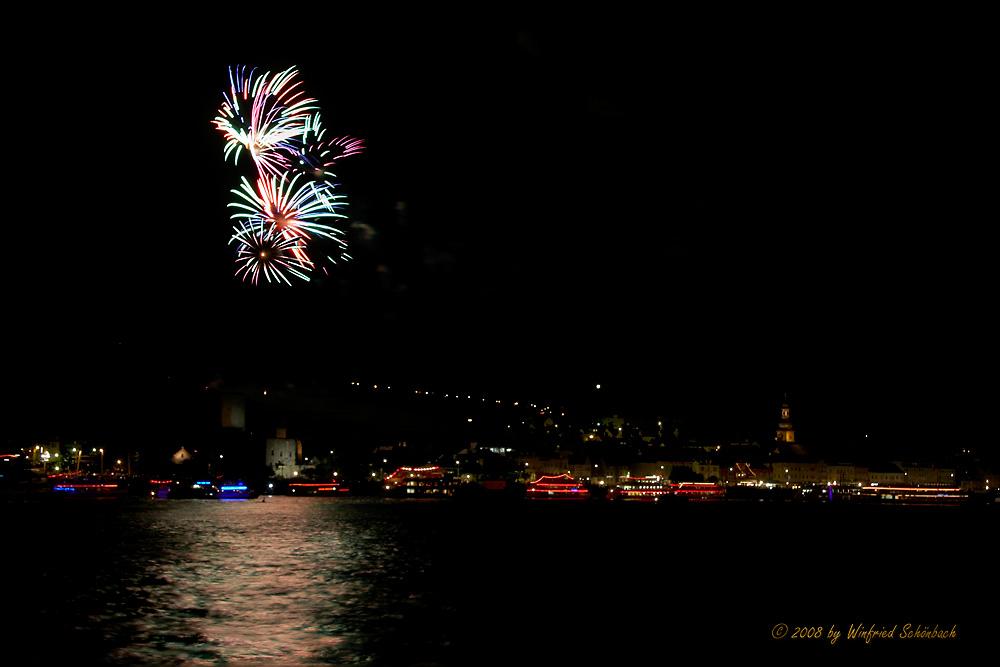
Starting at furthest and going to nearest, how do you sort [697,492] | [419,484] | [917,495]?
1. [917,495]
2. [419,484]
3. [697,492]

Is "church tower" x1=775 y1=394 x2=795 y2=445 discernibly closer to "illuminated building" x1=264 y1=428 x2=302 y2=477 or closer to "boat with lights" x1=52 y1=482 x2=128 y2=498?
"illuminated building" x1=264 y1=428 x2=302 y2=477

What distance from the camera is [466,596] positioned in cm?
1723

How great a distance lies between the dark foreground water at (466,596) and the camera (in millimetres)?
11664

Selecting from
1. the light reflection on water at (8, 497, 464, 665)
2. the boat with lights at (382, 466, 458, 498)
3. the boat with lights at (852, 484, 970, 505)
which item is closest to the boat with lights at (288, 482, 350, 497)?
the boat with lights at (382, 466, 458, 498)

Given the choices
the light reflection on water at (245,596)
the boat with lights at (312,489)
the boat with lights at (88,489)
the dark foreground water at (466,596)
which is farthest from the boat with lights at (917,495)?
the light reflection on water at (245,596)

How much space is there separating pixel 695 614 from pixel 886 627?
310 cm

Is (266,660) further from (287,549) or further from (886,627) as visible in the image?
(287,549)

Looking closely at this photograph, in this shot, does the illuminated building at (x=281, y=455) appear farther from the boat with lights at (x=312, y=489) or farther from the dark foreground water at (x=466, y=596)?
the dark foreground water at (x=466, y=596)

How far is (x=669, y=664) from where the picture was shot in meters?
11.2

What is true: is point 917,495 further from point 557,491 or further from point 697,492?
point 557,491

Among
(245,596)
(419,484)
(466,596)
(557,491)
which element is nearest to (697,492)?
(557,491)

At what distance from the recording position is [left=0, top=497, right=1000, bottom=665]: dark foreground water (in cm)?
1166

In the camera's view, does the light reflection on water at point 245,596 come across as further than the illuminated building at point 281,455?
No

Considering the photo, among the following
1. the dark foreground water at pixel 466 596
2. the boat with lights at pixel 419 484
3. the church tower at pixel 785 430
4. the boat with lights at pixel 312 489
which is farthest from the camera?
the church tower at pixel 785 430
